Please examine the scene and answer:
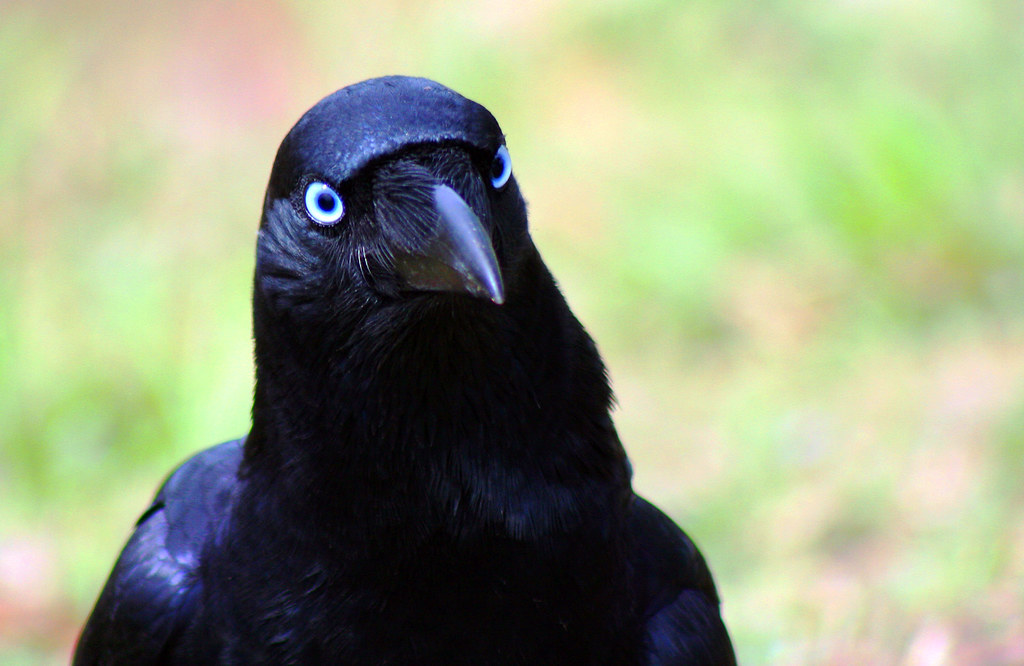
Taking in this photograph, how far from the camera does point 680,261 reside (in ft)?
20.4

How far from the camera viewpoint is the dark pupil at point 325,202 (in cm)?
229

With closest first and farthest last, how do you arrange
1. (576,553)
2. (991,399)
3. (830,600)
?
(576,553)
(830,600)
(991,399)

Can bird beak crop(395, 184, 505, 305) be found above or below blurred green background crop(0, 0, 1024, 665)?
below

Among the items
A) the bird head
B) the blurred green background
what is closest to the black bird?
the bird head

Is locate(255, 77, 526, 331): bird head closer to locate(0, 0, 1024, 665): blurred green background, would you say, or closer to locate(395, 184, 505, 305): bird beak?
locate(395, 184, 505, 305): bird beak

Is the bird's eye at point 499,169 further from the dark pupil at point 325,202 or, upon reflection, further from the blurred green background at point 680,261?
→ the blurred green background at point 680,261

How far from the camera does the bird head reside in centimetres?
219

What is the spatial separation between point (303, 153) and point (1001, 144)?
4.66 metres

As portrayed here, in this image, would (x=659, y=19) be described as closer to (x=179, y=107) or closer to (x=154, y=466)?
(x=179, y=107)

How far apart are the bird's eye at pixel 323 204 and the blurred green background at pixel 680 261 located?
2324mm

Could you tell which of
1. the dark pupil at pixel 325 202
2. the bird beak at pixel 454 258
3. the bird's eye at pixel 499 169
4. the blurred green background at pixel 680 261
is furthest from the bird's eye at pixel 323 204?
the blurred green background at pixel 680 261

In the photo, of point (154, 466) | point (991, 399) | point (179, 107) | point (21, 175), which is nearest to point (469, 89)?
point (179, 107)

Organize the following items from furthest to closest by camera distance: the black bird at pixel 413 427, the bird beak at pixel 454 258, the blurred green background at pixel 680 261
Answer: the blurred green background at pixel 680 261 → the black bird at pixel 413 427 → the bird beak at pixel 454 258

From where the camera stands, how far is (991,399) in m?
5.03
